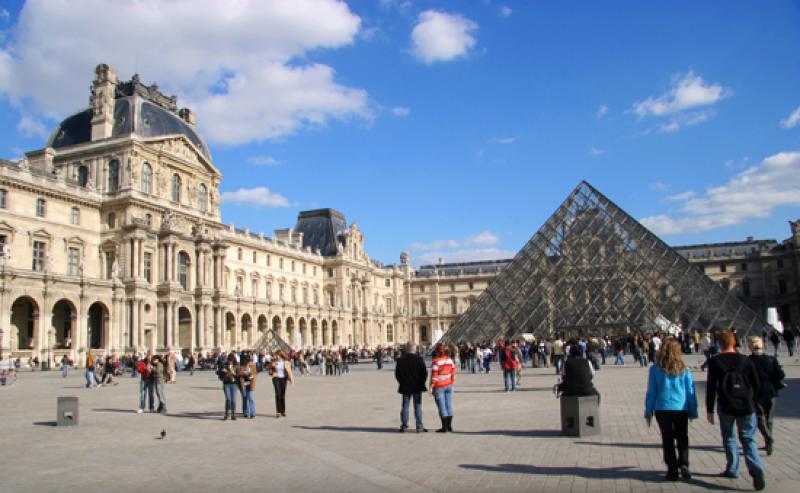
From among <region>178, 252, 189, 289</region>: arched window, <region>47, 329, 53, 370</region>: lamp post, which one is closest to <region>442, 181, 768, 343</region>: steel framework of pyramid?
<region>178, 252, 189, 289</region>: arched window

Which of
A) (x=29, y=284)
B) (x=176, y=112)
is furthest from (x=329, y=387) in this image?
(x=176, y=112)

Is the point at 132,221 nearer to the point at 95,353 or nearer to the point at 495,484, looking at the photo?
the point at 95,353

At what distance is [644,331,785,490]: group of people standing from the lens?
19.9 ft

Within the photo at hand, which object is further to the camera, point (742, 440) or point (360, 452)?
point (360, 452)

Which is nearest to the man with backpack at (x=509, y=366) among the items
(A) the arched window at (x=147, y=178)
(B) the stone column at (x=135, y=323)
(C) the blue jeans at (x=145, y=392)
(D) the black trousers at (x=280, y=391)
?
(D) the black trousers at (x=280, y=391)

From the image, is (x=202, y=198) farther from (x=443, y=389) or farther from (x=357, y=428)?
(x=443, y=389)

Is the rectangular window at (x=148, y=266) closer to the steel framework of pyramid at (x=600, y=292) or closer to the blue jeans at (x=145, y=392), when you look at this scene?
the steel framework of pyramid at (x=600, y=292)

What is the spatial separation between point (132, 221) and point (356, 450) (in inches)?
1404

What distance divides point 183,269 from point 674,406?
1661 inches

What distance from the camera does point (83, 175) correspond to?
43.5 meters

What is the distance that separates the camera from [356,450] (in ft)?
27.9

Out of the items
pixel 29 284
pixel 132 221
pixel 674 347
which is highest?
pixel 132 221

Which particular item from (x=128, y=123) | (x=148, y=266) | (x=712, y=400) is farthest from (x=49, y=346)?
(x=712, y=400)

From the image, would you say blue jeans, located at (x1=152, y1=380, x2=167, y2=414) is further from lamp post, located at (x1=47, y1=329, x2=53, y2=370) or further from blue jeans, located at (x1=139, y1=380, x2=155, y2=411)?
lamp post, located at (x1=47, y1=329, x2=53, y2=370)
